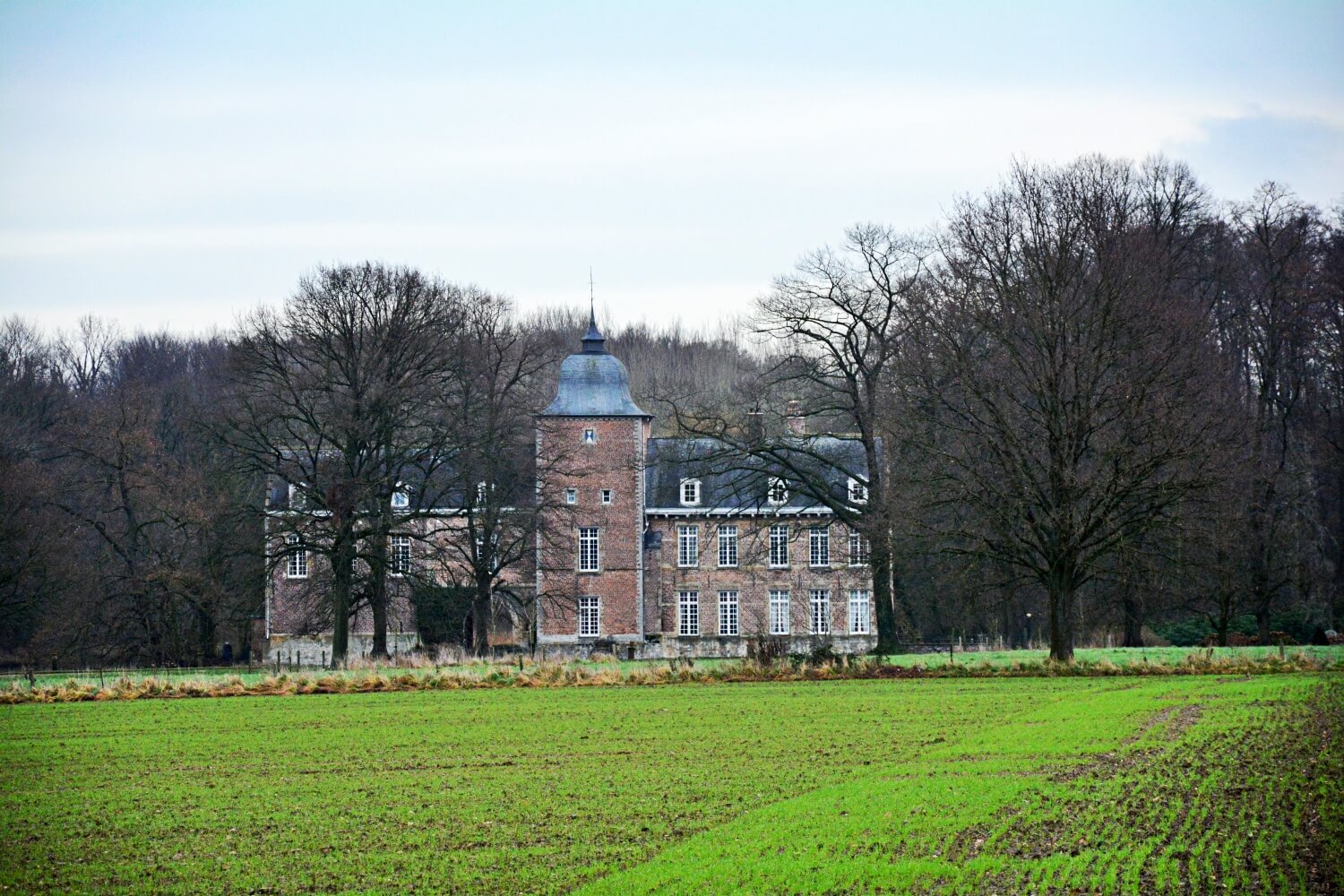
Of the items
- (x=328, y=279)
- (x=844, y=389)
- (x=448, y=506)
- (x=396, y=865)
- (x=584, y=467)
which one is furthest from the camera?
(x=584, y=467)

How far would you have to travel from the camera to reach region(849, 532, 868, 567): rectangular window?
43188 millimetres

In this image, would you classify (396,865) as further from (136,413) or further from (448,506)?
(136,413)

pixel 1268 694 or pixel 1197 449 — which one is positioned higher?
pixel 1197 449

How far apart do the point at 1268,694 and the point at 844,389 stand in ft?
64.4

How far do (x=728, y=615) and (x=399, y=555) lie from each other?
1278 cm

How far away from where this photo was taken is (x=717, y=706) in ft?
86.9

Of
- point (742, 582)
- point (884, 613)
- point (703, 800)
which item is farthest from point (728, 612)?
point (703, 800)

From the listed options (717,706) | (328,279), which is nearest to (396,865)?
(717,706)

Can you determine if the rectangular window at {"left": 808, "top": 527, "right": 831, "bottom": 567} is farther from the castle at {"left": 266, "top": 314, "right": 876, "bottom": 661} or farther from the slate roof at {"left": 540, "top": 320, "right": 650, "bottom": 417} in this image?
the slate roof at {"left": 540, "top": 320, "right": 650, "bottom": 417}

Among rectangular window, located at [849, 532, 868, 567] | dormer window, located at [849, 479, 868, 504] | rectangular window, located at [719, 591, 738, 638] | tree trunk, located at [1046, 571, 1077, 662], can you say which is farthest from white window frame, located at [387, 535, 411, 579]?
tree trunk, located at [1046, 571, 1077, 662]

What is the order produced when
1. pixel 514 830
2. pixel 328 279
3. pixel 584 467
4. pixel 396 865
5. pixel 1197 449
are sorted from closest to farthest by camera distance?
pixel 396 865, pixel 514 830, pixel 1197 449, pixel 328 279, pixel 584 467

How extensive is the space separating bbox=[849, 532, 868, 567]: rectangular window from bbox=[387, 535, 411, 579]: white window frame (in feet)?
43.8

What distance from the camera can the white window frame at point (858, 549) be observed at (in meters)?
43.1

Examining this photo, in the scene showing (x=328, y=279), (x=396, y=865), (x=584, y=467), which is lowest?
(x=396, y=865)
